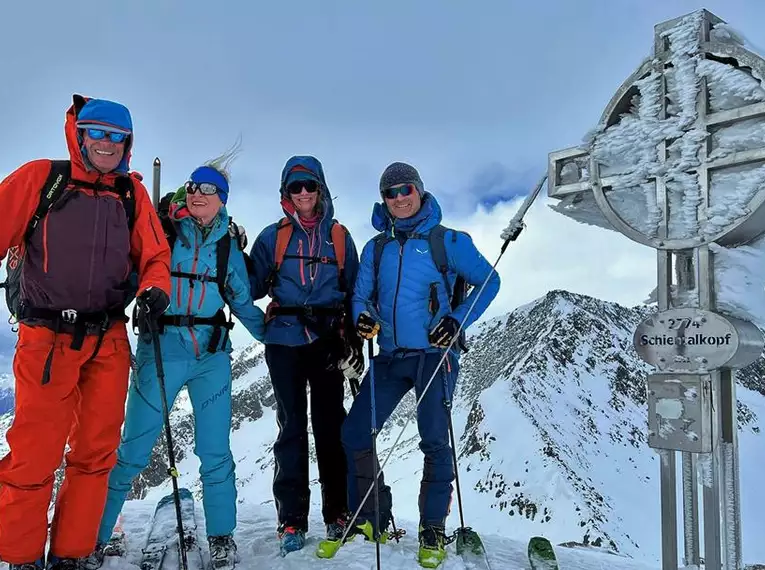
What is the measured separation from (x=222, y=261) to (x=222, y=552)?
2.01 meters

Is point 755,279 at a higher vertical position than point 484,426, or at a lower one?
higher

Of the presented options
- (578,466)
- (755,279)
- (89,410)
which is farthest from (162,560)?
(578,466)

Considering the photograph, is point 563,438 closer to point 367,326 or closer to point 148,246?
point 367,326

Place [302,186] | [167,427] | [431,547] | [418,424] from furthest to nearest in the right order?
[302,186] → [418,424] → [431,547] → [167,427]

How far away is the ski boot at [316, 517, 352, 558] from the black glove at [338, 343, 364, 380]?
3.68 ft

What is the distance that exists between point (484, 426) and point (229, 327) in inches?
1124

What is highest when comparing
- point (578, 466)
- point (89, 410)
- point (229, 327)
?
point (229, 327)

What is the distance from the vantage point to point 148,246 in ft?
12.4

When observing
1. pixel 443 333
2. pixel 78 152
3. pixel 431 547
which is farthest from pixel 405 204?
pixel 431 547

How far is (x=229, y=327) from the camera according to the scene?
13.8 feet

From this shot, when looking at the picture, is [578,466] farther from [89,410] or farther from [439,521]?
[89,410]

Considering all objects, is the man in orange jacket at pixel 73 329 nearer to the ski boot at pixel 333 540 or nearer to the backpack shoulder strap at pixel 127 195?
the backpack shoulder strap at pixel 127 195

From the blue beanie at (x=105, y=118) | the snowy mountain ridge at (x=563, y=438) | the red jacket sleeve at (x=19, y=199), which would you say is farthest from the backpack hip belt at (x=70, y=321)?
the snowy mountain ridge at (x=563, y=438)

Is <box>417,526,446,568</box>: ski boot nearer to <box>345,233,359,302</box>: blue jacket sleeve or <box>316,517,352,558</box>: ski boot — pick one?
<box>316,517,352,558</box>: ski boot
